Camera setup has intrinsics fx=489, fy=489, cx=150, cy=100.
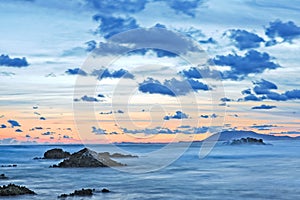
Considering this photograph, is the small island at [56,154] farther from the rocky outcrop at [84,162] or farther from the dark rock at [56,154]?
the rocky outcrop at [84,162]

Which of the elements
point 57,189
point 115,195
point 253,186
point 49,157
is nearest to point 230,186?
point 253,186

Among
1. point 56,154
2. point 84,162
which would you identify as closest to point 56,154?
point 56,154

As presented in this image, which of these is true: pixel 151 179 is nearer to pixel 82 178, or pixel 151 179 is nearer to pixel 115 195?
pixel 82 178

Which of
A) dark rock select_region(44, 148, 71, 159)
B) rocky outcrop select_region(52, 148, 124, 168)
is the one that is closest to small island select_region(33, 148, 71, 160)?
dark rock select_region(44, 148, 71, 159)

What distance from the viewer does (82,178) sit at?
68.9 metres

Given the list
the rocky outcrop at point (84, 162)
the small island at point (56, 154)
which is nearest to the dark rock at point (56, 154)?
the small island at point (56, 154)

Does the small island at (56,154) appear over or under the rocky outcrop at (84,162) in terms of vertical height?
over

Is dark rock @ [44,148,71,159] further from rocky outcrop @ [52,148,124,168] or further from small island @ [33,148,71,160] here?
rocky outcrop @ [52,148,124,168]

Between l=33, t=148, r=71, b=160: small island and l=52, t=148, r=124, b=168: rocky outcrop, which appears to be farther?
l=33, t=148, r=71, b=160: small island

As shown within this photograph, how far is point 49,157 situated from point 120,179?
210ft

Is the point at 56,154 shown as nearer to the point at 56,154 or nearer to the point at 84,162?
the point at 56,154

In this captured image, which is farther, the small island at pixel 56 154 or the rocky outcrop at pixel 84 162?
the small island at pixel 56 154

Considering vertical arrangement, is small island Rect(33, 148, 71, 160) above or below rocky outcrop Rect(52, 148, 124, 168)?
above

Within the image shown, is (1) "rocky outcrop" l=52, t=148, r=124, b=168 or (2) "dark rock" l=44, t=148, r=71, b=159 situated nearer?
(1) "rocky outcrop" l=52, t=148, r=124, b=168
